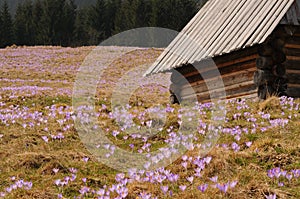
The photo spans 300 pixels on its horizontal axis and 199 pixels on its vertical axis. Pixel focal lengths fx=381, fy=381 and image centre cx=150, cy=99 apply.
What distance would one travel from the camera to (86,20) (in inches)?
3588

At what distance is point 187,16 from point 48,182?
79551 millimetres

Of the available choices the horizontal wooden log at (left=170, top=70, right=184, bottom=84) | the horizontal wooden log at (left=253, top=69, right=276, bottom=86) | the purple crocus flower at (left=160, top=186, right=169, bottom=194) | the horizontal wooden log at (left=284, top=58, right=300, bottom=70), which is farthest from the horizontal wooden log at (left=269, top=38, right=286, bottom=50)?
the purple crocus flower at (left=160, top=186, right=169, bottom=194)

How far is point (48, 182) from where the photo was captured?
18.0ft

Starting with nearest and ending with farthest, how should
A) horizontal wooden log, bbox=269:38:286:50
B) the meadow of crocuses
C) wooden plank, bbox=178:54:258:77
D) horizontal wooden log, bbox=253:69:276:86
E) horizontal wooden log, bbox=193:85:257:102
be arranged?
1. the meadow of crocuses
2. horizontal wooden log, bbox=253:69:276:86
3. horizontal wooden log, bbox=269:38:286:50
4. horizontal wooden log, bbox=193:85:257:102
5. wooden plank, bbox=178:54:258:77

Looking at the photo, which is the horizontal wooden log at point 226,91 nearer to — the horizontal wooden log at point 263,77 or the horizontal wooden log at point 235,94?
the horizontal wooden log at point 235,94

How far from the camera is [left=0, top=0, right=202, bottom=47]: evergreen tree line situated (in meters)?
81.2

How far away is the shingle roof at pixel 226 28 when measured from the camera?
11711mm

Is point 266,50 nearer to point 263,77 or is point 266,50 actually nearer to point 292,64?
point 263,77

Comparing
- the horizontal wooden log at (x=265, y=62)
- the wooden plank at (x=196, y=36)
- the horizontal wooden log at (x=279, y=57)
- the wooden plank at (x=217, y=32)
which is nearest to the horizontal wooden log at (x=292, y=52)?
the horizontal wooden log at (x=279, y=57)

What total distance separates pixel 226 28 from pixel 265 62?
8.70ft

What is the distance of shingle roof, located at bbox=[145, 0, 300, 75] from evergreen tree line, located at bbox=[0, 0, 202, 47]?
62.9 m

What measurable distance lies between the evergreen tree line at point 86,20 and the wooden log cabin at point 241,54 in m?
63.9

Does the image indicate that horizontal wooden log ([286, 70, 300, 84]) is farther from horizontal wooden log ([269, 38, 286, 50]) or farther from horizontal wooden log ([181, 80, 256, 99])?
horizontal wooden log ([181, 80, 256, 99])

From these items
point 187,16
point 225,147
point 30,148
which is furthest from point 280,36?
point 187,16
